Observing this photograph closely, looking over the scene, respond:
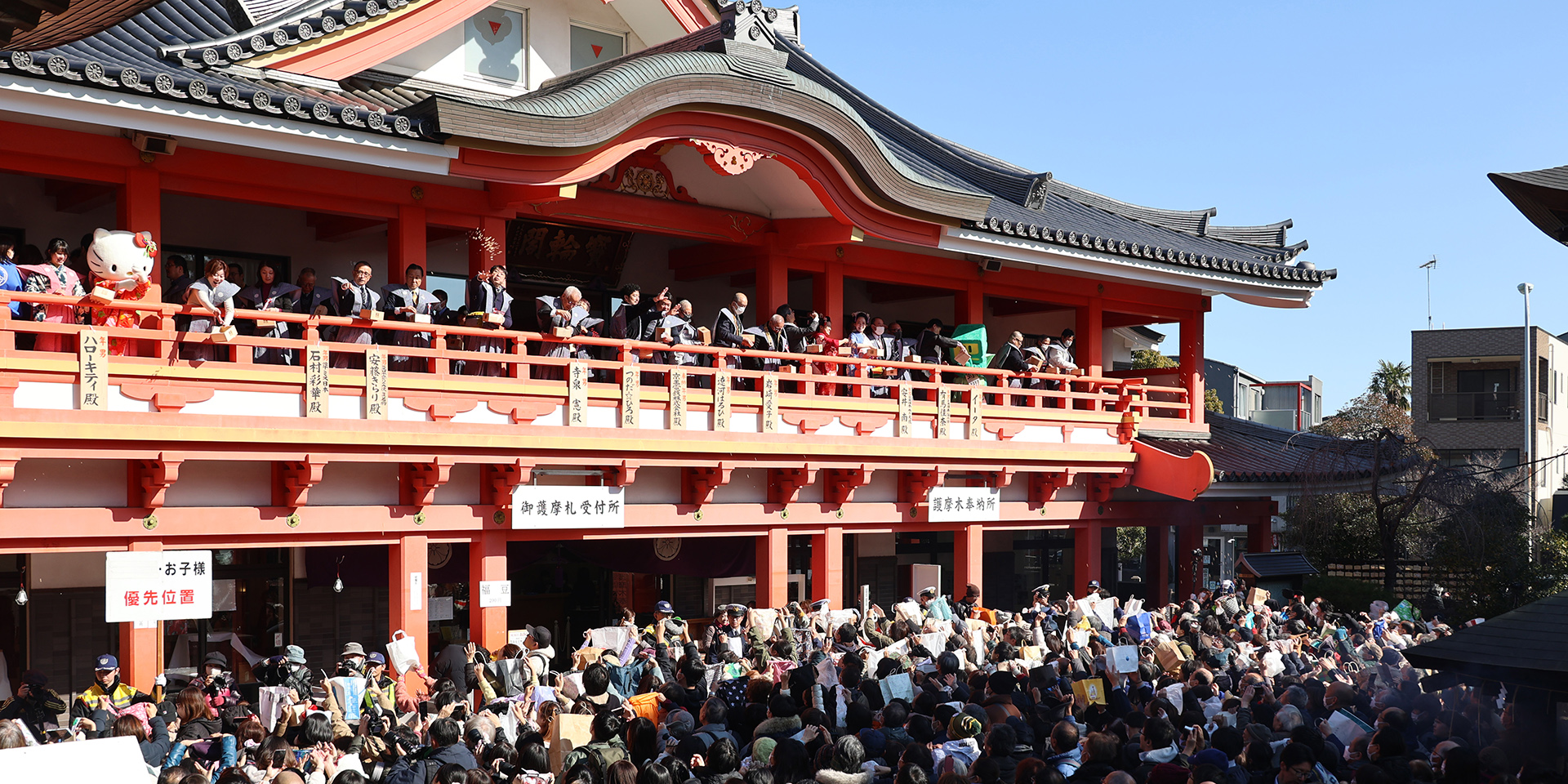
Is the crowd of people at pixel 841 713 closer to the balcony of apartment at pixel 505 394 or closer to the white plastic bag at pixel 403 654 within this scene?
the white plastic bag at pixel 403 654

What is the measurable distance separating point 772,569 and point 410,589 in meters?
4.37

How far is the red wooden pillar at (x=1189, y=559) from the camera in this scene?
64.8ft

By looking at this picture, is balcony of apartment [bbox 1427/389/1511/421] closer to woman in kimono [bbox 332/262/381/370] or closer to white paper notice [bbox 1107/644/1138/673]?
white paper notice [bbox 1107/644/1138/673]

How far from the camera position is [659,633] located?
13219 millimetres

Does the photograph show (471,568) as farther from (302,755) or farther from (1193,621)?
(1193,621)

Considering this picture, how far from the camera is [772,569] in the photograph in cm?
1538

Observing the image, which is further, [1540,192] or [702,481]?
[702,481]

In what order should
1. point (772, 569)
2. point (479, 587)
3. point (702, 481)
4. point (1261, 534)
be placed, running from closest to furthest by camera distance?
point (479, 587)
point (702, 481)
point (772, 569)
point (1261, 534)

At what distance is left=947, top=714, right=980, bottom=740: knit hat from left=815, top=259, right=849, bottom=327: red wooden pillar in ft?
28.5

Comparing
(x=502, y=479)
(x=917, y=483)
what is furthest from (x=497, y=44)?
(x=917, y=483)

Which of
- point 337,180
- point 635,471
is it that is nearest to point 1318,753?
point 635,471

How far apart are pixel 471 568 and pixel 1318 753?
8.43 m

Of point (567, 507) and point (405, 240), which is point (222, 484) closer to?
point (405, 240)

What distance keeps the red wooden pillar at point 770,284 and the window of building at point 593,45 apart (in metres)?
3.13
